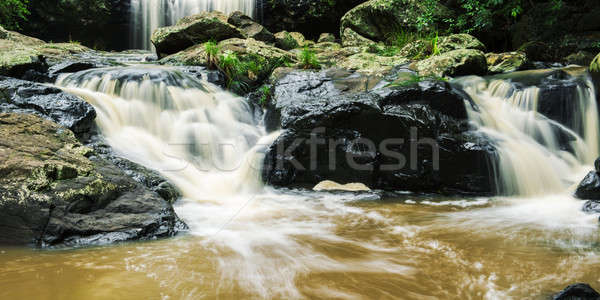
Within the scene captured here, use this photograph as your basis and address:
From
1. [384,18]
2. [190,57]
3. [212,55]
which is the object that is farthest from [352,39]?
[190,57]

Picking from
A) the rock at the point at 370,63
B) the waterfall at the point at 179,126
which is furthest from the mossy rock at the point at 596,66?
the waterfall at the point at 179,126

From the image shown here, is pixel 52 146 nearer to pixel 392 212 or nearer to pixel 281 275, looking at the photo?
pixel 281 275

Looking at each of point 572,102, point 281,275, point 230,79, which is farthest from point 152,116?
point 572,102

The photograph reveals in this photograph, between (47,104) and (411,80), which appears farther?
(411,80)

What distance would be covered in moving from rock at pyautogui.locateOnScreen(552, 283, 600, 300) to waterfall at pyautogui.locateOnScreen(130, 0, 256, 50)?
14.3 m

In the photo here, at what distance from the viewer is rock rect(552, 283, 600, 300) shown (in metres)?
1.69

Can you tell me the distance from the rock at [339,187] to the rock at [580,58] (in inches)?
257

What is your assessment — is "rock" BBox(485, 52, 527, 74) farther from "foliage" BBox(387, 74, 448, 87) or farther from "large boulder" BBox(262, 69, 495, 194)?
"large boulder" BBox(262, 69, 495, 194)

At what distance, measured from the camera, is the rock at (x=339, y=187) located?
5080 mm

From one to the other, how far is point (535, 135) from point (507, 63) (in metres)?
3.04

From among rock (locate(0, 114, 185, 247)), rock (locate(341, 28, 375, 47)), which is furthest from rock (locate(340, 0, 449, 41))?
rock (locate(0, 114, 185, 247))

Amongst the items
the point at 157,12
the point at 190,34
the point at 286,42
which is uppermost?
the point at 157,12

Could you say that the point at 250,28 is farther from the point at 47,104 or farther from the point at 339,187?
the point at 339,187

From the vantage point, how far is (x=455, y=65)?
7.12 m
